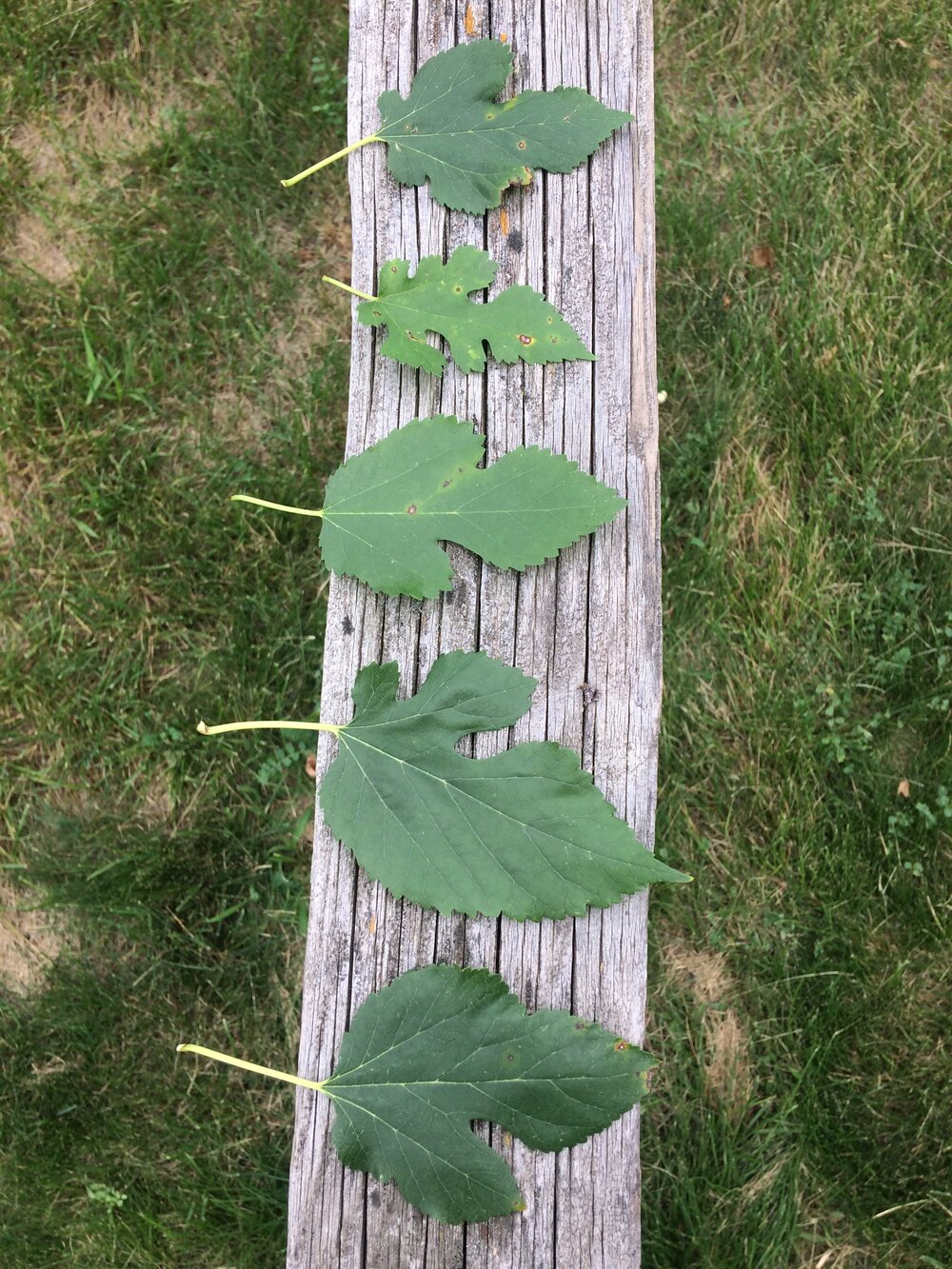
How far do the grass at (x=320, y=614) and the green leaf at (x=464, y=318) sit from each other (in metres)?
1.12

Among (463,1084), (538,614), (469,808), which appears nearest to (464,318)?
(538,614)

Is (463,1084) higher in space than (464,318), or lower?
lower

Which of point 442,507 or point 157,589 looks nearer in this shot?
point 442,507

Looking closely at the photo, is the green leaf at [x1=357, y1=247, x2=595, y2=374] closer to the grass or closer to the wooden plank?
the wooden plank

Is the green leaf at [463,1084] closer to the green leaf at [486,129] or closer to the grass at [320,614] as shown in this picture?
the grass at [320,614]

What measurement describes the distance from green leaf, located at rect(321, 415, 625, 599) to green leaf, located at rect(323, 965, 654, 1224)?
76 cm

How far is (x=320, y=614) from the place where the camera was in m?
2.97

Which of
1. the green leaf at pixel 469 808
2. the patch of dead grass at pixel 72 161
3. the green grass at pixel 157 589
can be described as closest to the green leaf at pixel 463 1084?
the green leaf at pixel 469 808

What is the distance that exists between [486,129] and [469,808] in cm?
138

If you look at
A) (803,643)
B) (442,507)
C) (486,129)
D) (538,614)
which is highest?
(486,129)

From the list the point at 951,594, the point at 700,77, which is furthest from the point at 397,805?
the point at 700,77

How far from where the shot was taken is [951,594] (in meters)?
2.83

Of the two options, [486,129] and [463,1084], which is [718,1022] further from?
[486,129]

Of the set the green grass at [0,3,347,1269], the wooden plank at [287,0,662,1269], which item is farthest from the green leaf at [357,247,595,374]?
the green grass at [0,3,347,1269]
